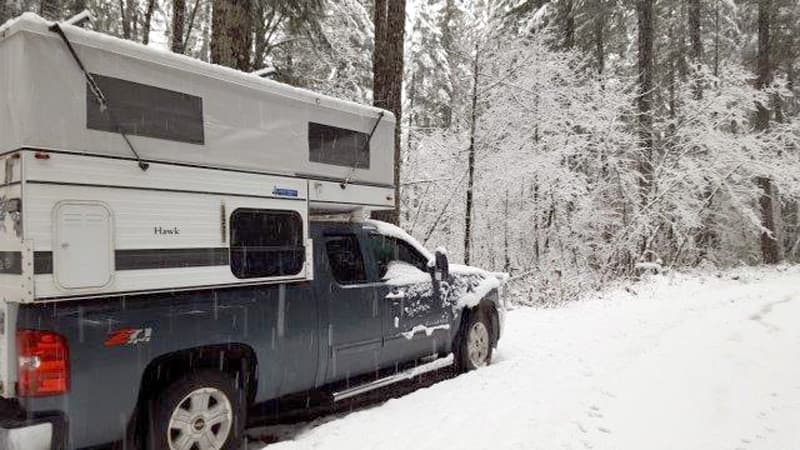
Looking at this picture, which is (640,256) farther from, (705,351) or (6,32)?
(6,32)

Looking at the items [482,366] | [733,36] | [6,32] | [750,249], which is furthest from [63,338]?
[733,36]

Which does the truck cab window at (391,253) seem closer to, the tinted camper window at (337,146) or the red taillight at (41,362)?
the tinted camper window at (337,146)

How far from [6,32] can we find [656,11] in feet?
68.8

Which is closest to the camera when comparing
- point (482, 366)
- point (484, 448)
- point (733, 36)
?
point (484, 448)

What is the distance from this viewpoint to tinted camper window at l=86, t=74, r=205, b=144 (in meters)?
3.67

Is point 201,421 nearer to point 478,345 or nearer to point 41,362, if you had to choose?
point 41,362

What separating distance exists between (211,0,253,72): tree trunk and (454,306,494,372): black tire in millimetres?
4421

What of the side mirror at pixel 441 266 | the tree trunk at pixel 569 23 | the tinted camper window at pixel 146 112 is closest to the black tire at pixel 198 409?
the tinted camper window at pixel 146 112

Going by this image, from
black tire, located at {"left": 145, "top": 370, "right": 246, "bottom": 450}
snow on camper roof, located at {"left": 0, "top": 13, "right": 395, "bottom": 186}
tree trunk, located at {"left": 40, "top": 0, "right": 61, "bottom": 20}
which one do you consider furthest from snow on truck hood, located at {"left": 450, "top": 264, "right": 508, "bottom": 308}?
tree trunk, located at {"left": 40, "top": 0, "right": 61, "bottom": 20}

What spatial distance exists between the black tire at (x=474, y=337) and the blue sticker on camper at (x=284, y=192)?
120 inches

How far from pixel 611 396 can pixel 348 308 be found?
2.74 metres

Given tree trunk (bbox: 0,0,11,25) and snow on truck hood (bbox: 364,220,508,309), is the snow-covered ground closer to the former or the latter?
snow on truck hood (bbox: 364,220,508,309)

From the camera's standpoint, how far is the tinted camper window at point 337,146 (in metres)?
5.16

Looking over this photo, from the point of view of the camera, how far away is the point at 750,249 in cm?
2416
